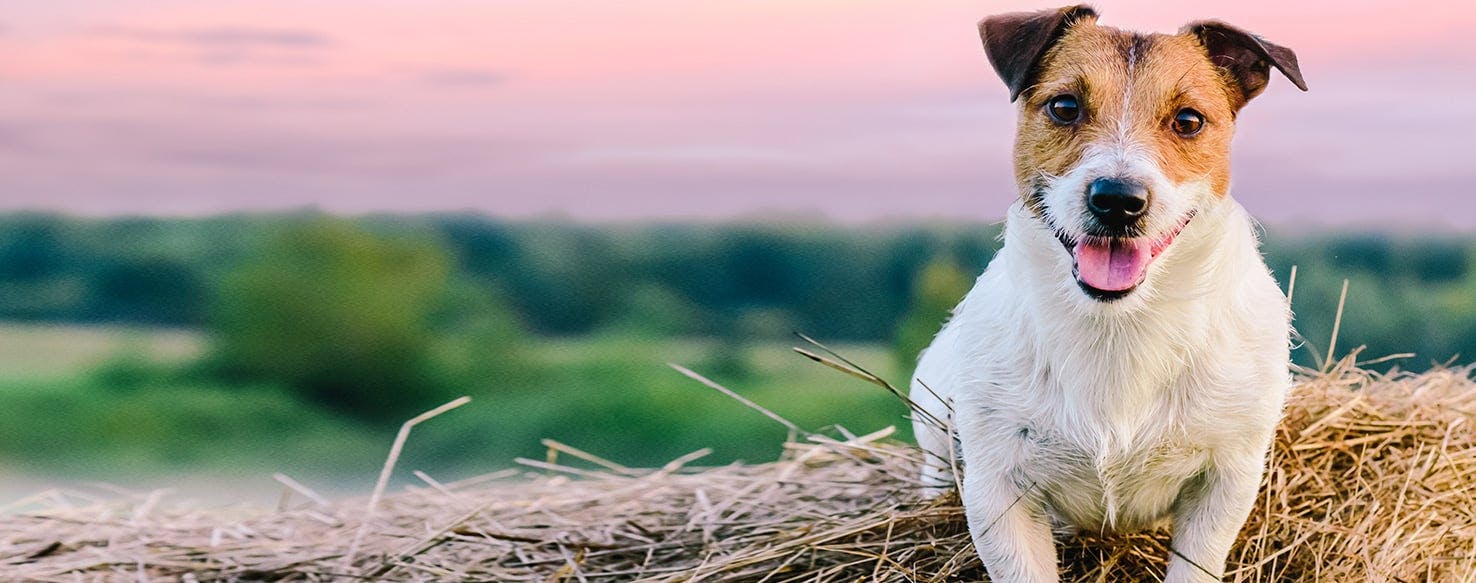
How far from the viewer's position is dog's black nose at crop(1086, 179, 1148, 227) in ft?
7.86

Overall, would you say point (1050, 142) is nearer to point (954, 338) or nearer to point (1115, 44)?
point (1115, 44)

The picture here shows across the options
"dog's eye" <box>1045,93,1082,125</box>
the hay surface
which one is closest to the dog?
"dog's eye" <box>1045,93,1082,125</box>

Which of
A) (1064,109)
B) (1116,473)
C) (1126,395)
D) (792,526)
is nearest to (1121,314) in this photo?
(1126,395)

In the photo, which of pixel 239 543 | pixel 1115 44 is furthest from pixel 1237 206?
pixel 239 543

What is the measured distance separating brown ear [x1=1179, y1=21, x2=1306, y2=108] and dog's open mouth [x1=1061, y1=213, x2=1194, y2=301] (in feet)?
1.39

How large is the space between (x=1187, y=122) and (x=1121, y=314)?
42 centimetres

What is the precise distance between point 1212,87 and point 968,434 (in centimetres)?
91

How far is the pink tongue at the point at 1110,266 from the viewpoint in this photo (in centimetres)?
252

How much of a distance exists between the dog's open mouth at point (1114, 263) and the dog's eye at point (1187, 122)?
0.17 metres

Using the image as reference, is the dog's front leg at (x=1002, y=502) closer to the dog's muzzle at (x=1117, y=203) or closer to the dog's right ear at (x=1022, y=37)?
the dog's muzzle at (x=1117, y=203)

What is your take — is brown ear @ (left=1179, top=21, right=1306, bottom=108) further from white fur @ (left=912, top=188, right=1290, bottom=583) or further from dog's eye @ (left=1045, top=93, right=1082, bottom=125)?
dog's eye @ (left=1045, top=93, right=1082, bottom=125)

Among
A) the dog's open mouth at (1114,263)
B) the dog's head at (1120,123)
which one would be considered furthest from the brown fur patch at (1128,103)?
the dog's open mouth at (1114,263)

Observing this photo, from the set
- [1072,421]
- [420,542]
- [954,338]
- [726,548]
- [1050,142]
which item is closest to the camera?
[1050,142]

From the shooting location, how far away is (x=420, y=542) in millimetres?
3826
